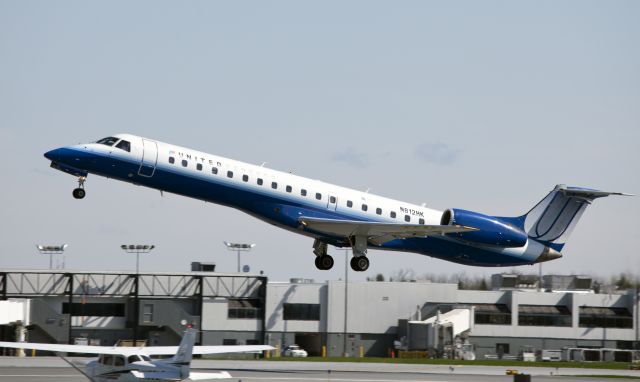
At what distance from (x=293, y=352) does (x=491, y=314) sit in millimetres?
15109

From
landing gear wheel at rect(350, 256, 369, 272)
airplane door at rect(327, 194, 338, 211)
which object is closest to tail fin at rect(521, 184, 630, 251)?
landing gear wheel at rect(350, 256, 369, 272)

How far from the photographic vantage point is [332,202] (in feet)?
127

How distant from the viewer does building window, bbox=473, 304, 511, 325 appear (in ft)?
230

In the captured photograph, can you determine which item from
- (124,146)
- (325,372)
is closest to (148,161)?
(124,146)

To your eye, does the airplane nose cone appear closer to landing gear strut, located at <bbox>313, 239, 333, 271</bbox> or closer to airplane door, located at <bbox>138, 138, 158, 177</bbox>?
airplane door, located at <bbox>138, 138, 158, 177</bbox>

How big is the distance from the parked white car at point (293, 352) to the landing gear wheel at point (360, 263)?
23.9 m

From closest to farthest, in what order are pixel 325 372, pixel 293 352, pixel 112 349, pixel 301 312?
pixel 112 349 → pixel 325 372 → pixel 293 352 → pixel 301 312

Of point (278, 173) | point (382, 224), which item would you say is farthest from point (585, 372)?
point (278, 173)

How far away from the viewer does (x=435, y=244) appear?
41.2m

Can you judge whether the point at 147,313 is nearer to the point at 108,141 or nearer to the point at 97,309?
the point at 97,309

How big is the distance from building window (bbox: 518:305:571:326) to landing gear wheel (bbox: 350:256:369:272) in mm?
33300

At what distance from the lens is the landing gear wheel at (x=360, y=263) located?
40034mm

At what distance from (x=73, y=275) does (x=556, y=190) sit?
33820 millimetres

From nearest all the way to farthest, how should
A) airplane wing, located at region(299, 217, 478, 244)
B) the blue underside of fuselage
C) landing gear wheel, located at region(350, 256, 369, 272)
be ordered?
1. the blue underside of fuselage
2. airplane wing, located at region(299, 217, 478, 244)
3. landing gear wheel, located at region(350, 256, 369, 272)
